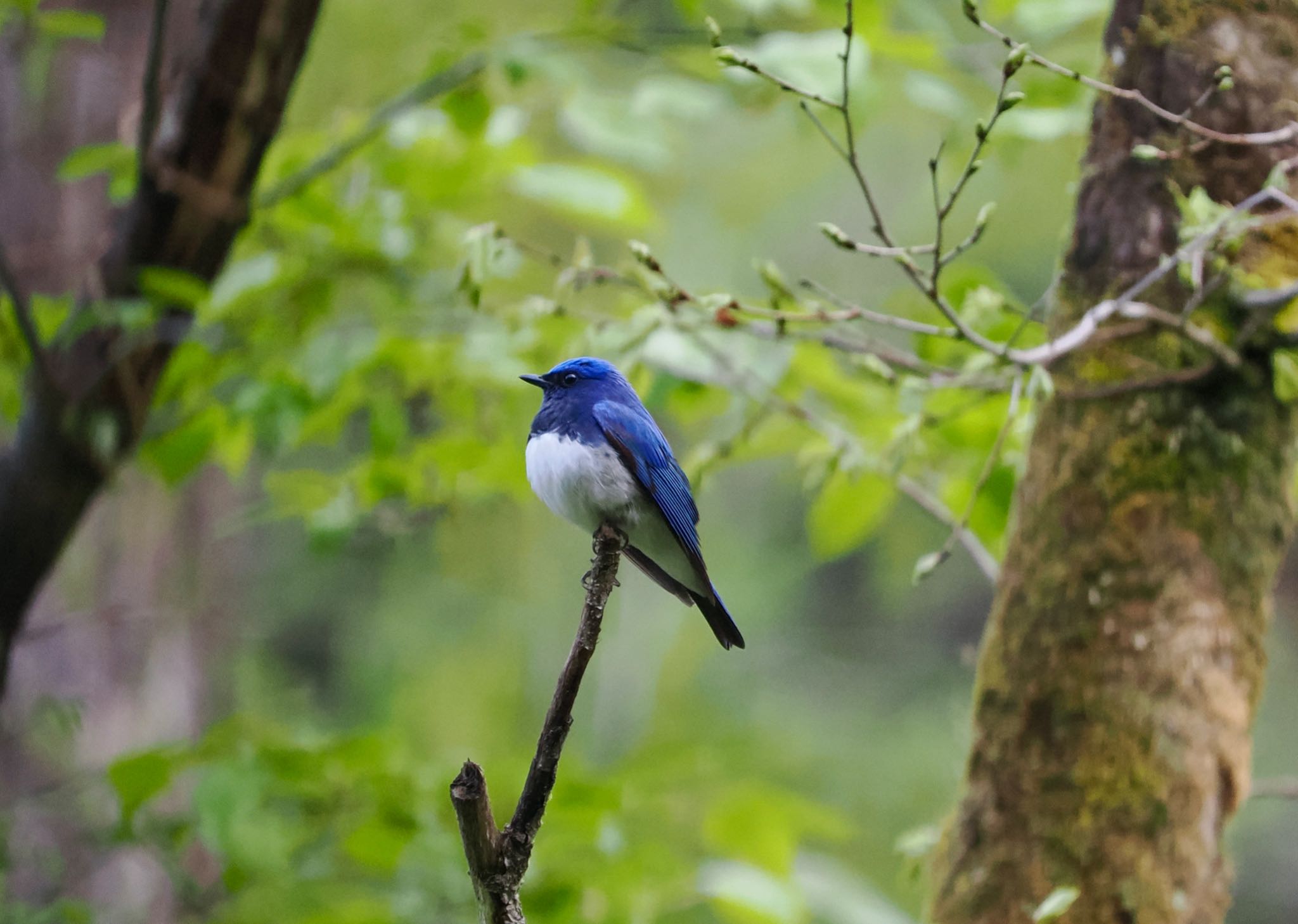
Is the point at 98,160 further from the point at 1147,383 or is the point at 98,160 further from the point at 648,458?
the point at 1147,383

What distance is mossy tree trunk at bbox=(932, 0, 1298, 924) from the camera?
2229 mm

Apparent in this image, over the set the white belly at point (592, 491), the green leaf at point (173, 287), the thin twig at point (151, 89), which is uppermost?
the thin twig at point (151, 89)

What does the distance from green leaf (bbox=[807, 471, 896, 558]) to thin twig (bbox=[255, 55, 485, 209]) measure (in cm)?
A: 146

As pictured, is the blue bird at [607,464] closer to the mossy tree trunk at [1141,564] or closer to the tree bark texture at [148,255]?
the mossy tree trunk at [1141,564]

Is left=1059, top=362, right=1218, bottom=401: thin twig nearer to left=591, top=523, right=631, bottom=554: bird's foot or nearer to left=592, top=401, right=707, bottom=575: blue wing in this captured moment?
left=592, top=401, right=707, bottom=575: blue wing

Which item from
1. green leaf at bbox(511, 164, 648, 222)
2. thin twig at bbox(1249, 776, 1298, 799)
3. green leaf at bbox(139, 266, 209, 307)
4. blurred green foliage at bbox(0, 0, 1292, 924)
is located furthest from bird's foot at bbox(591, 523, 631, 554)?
thin twig at bbox(1249, 776, 1298, 799)

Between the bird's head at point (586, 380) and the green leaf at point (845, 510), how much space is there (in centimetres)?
101

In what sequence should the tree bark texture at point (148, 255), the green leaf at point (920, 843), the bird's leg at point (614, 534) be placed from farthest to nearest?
the tree bark texture at point (148, 255)
the green leaf at point (920, 843)
the bird's leg at point (614, 534)

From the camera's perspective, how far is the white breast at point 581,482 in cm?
212

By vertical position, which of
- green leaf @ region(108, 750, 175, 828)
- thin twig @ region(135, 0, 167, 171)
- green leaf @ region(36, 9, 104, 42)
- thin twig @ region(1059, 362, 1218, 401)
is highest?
green leaf @ region(36, 9, 104, 42)

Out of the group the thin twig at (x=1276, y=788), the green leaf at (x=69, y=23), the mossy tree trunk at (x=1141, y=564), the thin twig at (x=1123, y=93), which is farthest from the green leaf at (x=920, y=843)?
Result: the green leaf at (x=69, y=23)

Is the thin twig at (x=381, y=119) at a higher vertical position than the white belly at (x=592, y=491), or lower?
higher

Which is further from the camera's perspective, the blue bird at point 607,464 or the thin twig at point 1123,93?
the blue bird at point 607,464

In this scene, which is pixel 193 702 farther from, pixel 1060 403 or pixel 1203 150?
pixel 1203 150
